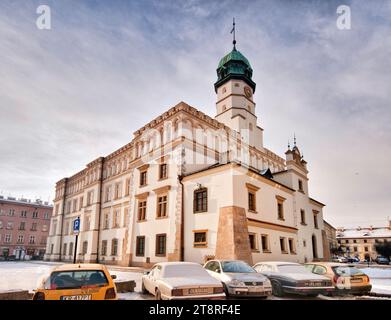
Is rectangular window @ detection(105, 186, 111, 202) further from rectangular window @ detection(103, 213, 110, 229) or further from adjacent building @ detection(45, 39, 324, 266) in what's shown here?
rectangular window @ detection(103, 213, 110, 229)

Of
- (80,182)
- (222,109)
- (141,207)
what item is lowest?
(141,207)

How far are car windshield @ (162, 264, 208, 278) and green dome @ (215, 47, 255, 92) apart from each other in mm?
28910

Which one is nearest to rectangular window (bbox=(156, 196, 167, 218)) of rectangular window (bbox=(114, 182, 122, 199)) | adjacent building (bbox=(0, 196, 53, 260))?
rectangular window (bbox=(114, 182, 122, 199))

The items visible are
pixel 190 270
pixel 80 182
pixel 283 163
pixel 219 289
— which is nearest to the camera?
pixel 219 289

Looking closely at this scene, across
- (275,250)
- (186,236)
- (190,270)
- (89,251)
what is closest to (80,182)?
(89,251)

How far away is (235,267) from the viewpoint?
11.0 metres

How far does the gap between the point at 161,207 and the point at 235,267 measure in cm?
1407

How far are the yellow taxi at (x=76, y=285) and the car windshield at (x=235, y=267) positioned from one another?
5.24 metres

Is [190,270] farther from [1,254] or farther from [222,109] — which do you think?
[1,254]

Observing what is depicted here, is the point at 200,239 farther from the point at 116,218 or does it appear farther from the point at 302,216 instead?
the point at 116,218

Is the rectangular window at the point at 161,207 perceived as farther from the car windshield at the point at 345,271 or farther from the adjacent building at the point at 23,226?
the adjacent building at the point at 23,226

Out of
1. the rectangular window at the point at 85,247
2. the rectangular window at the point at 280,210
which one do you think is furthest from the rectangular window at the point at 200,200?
the rectangular window at the point at 85,247
